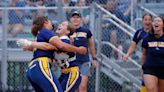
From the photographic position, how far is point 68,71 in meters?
9.07

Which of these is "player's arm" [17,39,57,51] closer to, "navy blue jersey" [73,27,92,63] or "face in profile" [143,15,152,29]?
"navy blue jersey" [73,27,92,63]

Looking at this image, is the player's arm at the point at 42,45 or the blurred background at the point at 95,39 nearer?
the player's arm at the point at 42,45

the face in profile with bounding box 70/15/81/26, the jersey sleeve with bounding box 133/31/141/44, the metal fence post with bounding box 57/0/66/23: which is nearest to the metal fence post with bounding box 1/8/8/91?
the metal fence post with bounding box 57/0/66/23

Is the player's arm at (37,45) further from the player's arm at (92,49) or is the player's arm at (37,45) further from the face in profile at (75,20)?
the player's arm at (92,49)

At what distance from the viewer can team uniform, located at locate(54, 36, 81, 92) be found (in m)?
8.90

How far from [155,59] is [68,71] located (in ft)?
5.89

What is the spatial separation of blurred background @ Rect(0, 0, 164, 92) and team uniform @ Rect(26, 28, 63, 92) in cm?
391

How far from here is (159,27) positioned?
10000 mm

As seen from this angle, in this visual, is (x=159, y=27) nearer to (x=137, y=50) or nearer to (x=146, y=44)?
(x=146, y=44)

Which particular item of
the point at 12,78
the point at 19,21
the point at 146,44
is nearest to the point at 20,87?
the point at 12,78

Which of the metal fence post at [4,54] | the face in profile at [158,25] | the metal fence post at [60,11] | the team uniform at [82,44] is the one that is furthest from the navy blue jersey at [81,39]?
the metal fence post at [4,54]

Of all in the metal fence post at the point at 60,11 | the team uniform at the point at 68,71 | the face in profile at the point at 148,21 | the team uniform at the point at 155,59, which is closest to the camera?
the team uniform at the point at 68,71

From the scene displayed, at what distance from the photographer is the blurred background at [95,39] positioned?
1227cm

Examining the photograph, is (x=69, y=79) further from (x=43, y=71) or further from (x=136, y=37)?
(x=136, y=37)
